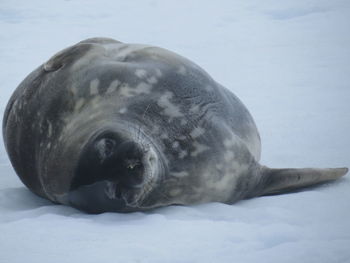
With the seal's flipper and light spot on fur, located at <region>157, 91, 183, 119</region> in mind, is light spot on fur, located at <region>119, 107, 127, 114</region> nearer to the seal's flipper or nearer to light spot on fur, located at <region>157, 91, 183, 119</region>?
light spot on fur, located at <region>157, 91, 183, 119</region>

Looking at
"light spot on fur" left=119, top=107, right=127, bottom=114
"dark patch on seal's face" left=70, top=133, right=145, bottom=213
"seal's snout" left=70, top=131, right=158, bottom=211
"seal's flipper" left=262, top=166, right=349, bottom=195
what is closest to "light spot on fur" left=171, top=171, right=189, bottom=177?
"seal's snout" left=70, top=131, right=158, bottom=211

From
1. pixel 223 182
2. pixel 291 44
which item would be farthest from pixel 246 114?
pixel 291 44

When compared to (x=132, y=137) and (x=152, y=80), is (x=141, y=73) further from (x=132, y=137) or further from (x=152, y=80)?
(x=132, y=137)

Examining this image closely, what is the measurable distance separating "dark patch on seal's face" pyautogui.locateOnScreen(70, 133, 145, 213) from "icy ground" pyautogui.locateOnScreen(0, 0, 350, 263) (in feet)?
0.42

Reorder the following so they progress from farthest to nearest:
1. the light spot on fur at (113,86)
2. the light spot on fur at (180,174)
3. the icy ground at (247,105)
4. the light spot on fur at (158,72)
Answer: the light spot on fur at (158,72) → the light spot on fur at (113,86) → the light spot on fur at (180,174) → the icy ground at (247,105)

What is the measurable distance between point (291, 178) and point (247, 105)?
1671mm

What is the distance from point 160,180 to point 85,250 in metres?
0.54

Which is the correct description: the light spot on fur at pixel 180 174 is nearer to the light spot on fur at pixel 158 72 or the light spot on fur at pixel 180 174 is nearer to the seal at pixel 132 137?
the seal at pixel 132 137

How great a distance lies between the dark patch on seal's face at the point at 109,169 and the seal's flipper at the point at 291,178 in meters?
0.85

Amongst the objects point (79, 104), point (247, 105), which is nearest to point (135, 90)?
point (79, 104)

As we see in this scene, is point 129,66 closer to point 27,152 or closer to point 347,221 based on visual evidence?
point 27,152

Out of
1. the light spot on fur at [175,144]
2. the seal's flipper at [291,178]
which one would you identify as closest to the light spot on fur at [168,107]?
the light spot on fur at [175,144]

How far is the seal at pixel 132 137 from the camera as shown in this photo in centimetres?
242

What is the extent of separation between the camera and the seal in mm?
2420
